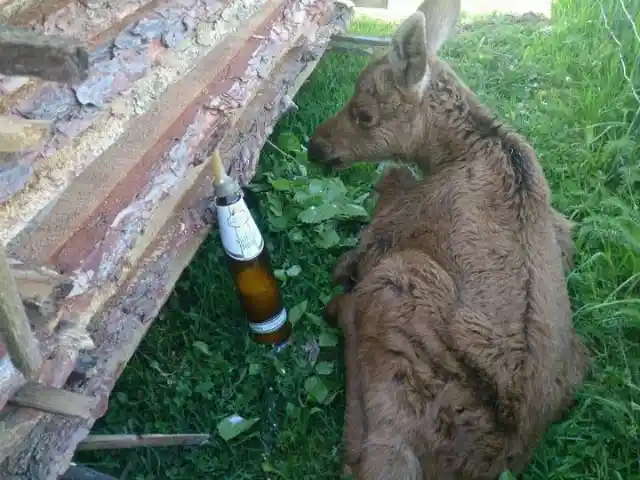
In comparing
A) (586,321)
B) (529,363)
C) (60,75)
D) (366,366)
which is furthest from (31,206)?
(586,321)

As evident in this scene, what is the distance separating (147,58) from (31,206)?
741 millimetres

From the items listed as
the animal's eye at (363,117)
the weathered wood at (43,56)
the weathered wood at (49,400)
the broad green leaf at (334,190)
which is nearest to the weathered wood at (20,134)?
the weathered wood at (43,56)

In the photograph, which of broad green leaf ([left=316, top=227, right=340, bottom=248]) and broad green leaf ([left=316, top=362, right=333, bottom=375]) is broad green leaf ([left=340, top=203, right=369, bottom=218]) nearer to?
broad green leaf ([left=316, top=227, right=340, bottom=248])

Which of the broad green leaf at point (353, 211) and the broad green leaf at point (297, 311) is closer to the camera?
the broad green leaf at point (297, 311)

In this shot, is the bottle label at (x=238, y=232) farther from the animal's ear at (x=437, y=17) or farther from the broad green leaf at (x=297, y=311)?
the animal's ear at (x=437, y=17)

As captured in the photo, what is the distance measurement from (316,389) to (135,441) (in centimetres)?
93

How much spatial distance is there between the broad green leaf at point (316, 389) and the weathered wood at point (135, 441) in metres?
0.59

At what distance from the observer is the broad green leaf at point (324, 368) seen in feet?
12.8

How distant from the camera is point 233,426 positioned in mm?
3631

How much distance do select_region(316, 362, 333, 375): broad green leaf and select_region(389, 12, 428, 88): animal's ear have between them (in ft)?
5.19

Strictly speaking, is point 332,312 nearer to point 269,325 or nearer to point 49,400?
point 269,325

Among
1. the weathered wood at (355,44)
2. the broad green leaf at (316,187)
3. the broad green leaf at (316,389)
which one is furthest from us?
the weathered wood at (355,44)

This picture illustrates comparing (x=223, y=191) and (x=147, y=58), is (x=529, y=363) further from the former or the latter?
(x=147, y=58)

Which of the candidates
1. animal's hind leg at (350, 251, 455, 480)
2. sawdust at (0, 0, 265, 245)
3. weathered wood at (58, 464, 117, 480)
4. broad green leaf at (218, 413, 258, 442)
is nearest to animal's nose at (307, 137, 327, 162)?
animal's hind leg at (350, 251, 455, 480)
